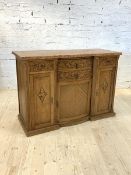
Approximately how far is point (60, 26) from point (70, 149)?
234 centimetres

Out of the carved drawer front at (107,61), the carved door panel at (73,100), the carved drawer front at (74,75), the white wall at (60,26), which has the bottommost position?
the carved door panel at (73,100)

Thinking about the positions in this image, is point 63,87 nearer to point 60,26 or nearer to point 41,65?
point 41,65

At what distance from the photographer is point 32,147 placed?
6.79ft

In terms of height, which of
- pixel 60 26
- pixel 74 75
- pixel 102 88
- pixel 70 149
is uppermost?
pixel 60 26

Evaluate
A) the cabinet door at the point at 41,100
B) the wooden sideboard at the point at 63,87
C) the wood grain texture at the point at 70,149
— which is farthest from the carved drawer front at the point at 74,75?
the wood grain texture at the point at 70,149

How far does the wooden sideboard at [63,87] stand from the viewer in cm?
216

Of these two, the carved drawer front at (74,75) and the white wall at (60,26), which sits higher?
the white wall at (60,26)

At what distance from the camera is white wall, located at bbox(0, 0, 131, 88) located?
3.46 m

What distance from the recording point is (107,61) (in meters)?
2.56

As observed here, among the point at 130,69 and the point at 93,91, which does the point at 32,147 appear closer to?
the point at 93,91

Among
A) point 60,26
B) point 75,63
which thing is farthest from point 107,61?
point 60,26

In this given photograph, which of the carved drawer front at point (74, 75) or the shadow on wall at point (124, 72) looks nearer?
the carved drawer front at point (74, 75)

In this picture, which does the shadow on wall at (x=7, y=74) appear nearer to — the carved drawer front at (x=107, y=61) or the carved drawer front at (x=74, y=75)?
the carved drawer front at (x=74, y=75)

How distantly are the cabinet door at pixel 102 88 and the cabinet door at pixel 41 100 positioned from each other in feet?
1.99
